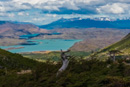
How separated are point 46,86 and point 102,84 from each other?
6.97m

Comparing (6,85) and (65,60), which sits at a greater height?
(65,60)

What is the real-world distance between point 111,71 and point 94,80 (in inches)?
187

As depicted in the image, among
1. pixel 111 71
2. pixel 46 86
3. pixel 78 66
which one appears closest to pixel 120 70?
pixel 111 71

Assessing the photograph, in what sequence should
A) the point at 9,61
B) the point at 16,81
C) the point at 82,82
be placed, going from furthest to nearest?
the point at 9,61 < the point at 16,81 < the point at 82,82

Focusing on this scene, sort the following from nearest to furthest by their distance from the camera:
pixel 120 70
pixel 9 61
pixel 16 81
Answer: pixel 16 81 → pixel 120 70 → pixel 9 61

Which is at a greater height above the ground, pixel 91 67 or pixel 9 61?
pixel 91 67

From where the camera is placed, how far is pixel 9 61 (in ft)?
293

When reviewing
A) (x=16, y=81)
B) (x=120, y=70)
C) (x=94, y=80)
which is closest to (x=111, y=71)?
(x=120, y=70)

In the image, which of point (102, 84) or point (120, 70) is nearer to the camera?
point (102, 84)

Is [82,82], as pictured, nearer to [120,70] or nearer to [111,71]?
[111,71]

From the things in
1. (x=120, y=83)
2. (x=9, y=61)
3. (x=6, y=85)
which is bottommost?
(x=9, y=61)

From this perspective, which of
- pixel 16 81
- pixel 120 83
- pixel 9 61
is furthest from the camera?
pixel 9 61

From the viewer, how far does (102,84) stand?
22391 millimetres

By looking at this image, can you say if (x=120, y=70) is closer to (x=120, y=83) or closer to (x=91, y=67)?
(x=91, y=67)
